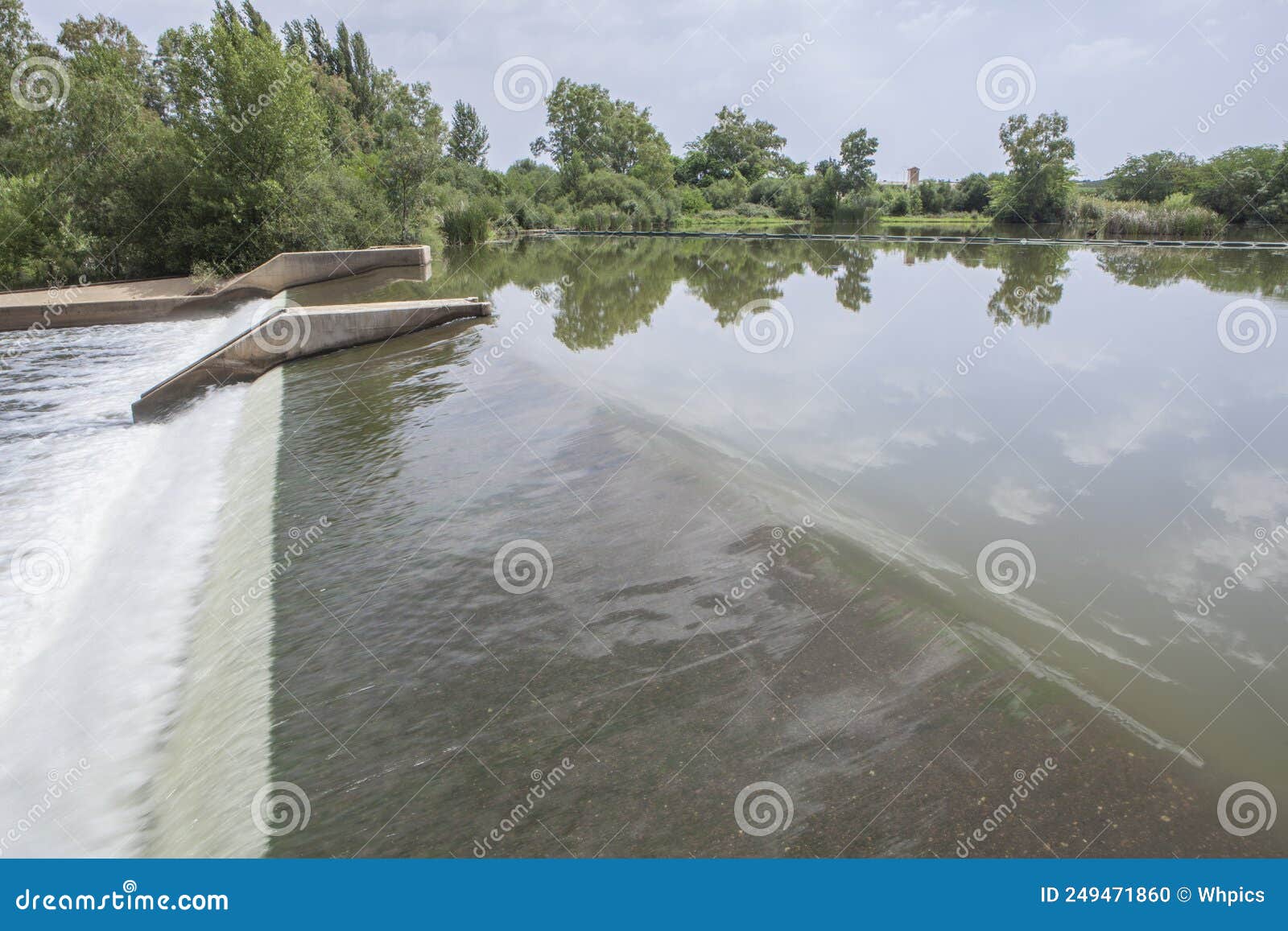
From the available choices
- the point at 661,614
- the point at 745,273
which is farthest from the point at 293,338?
the point at 745,273

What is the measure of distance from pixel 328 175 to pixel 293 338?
1674cm

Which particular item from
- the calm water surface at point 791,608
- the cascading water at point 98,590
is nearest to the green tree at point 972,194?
the calm water surface at point 791,608

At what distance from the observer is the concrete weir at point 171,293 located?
16625 mm

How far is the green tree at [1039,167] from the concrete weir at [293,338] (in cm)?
4294

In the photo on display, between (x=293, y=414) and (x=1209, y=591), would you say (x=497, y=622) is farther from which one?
(x=293, y=414)

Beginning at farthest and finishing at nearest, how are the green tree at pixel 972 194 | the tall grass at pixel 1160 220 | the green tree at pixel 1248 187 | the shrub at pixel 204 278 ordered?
1. the green tree at pixel 972 194
2. the green tree at pixel 1248 187
3. the tall grass at pixel 1160 220
4. the shrub at pixel 204 278

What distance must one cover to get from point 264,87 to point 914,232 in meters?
34.6

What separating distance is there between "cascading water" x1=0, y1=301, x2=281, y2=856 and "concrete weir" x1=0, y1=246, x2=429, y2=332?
6.42m

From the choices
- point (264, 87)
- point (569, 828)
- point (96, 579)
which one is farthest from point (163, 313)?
point (569, 828)

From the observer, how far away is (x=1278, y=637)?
172 inches

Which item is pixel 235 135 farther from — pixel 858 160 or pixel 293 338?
pixel 858 160

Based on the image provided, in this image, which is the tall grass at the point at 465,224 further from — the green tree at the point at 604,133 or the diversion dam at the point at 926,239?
the green tree at the point at 604,133

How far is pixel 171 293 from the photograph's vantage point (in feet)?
67.4

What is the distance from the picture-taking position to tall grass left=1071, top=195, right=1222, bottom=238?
108 ft
